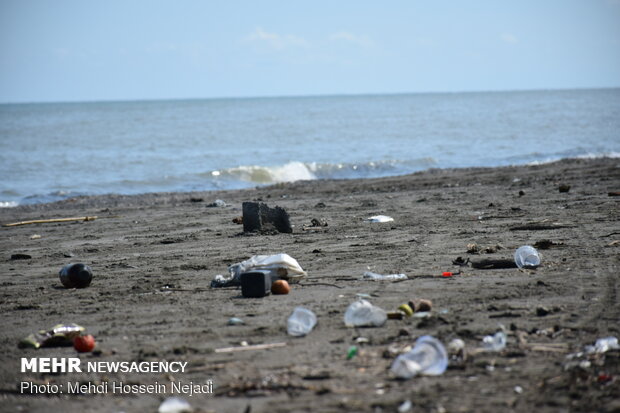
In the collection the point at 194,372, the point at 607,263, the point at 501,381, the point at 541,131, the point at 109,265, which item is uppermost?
the point at 541,131

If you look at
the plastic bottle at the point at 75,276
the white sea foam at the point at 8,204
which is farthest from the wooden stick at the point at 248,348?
the white sea foam at the point at 8,204

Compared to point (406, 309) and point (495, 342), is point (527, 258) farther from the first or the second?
point (495, 342)

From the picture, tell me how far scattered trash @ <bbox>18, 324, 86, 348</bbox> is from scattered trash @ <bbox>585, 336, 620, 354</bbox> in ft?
10.8

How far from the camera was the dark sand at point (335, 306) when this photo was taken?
11.0 feet

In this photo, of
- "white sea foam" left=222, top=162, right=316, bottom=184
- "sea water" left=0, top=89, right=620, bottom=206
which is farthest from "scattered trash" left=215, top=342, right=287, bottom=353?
"white sea foam" left=222, top=162, right=316, bottom=184

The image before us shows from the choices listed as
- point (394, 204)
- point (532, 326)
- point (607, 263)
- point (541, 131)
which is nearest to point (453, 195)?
point (394, 204)

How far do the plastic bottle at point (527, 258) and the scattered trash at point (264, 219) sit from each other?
335 centimetres

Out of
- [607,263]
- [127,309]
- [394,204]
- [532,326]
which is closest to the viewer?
[532,326]

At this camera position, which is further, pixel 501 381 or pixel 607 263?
pixel 607 263

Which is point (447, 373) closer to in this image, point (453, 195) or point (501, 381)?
point (501, 381)

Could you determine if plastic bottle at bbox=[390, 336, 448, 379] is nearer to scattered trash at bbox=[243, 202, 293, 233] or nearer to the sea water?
scattered trash at bbox=[243, 202, 293, 233]

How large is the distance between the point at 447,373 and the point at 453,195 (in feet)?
28.4

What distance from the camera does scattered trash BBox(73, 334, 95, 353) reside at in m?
4.14

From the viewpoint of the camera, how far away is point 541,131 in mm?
36406
